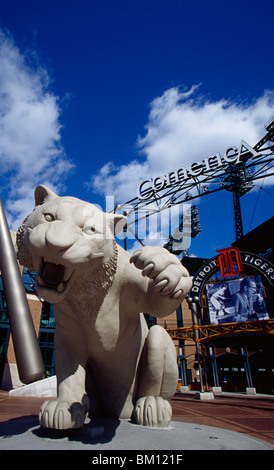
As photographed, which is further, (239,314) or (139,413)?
(239,314)

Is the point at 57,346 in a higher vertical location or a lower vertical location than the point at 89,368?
higher

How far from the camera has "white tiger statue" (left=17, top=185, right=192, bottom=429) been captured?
1.56m

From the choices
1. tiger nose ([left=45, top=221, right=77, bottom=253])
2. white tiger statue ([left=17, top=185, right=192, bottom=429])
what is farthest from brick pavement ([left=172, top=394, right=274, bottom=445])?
tiger nose ([left=45, top=221, right=77, bottom=253])

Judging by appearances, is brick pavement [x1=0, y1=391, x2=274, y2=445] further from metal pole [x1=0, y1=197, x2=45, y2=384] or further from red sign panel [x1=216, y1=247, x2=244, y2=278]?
red sign panel [x1=216, y1=247, x2=244, y2=278]

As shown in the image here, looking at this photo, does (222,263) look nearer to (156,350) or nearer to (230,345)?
(230,345)

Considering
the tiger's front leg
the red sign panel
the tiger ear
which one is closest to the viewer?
the tiger's front leg

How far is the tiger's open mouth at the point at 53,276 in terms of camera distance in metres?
1.56

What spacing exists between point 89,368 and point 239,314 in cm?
1514

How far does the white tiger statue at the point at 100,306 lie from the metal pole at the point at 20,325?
4.8 inches

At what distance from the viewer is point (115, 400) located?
2463mm

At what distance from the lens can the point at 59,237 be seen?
1.50 meters
